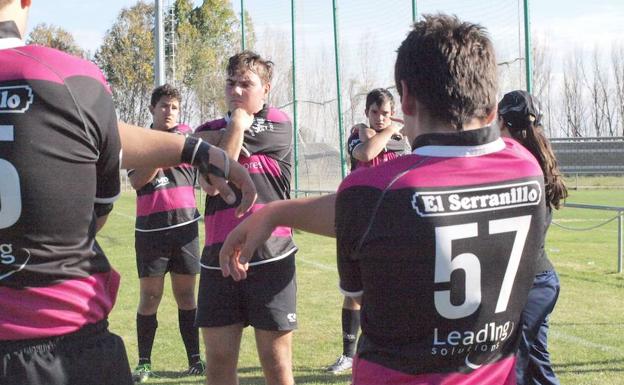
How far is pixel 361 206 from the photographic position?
7.23 feet

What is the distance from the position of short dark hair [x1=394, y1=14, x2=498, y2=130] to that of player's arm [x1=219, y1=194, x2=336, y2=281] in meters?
0.40

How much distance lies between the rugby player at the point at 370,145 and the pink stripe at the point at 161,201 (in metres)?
1.62

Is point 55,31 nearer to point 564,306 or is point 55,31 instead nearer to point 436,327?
point 564,306

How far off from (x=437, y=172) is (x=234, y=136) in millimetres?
2568

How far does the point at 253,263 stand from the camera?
188 inches

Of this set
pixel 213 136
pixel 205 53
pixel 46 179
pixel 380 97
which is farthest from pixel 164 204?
pixel 205 53

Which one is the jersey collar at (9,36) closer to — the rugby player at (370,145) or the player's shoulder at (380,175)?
the player's shoulder at (380,175)

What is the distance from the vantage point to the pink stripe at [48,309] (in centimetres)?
221

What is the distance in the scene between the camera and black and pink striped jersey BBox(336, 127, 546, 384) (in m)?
2.18

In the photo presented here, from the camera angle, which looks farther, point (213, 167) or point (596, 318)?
point (596, 318)

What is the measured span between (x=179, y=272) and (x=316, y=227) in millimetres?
5053

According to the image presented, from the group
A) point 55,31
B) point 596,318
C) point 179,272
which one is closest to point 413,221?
point 179,272

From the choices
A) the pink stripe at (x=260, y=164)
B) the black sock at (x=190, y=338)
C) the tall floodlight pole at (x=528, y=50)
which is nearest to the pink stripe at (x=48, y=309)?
the pink stripe at (x=260, y=164)

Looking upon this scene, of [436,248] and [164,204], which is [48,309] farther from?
[164,204]
